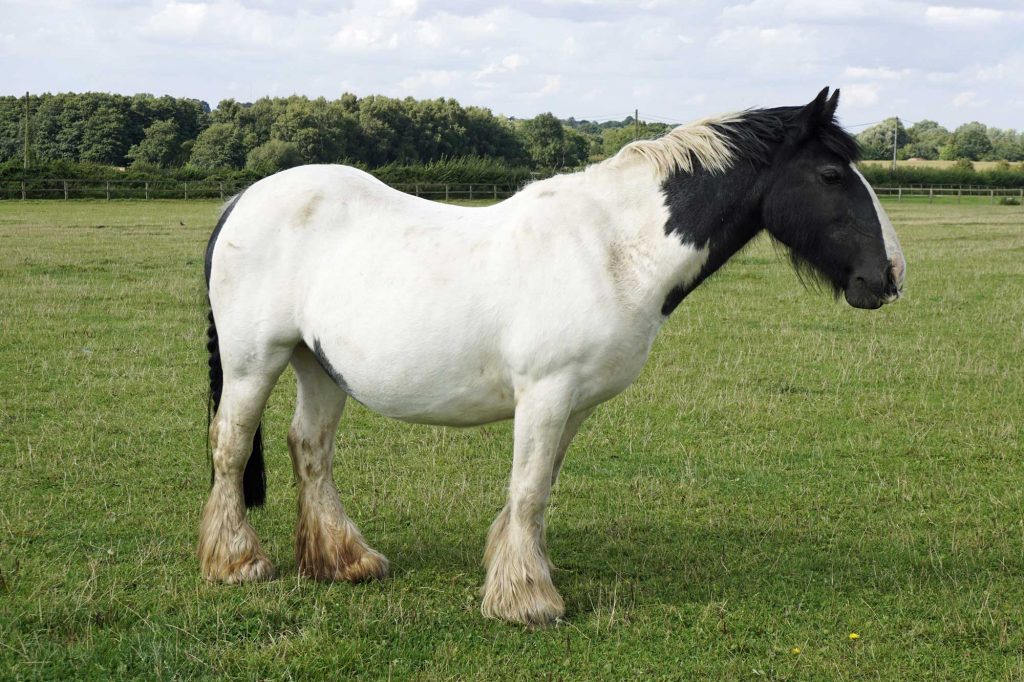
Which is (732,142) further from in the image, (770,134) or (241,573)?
(241,573)

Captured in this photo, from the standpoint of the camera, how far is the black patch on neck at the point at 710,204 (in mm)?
4480

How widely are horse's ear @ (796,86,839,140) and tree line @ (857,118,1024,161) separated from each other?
287ft

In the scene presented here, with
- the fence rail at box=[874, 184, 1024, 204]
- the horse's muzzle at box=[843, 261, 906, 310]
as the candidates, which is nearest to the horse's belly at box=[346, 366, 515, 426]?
the horse's muzzle at box=[843, 261, 906, 310]

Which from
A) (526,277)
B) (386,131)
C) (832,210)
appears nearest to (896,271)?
(832,210)

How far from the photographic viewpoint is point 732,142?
4520mm

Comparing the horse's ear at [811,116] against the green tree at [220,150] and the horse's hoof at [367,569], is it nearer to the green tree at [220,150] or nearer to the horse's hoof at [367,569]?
the horse's hoof at [367,569]

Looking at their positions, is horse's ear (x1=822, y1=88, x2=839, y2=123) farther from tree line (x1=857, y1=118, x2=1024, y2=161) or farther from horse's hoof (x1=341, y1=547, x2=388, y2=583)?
tree line (x1=857, y1=118, x2=1024, y2=161)

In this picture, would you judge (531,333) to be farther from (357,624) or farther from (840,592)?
(840,592)

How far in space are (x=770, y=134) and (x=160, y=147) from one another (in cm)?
6117

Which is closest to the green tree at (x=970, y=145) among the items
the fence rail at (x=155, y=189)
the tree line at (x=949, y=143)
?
the tree line at (x=949, y=143)

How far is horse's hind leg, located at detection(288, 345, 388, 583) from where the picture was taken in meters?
5.07

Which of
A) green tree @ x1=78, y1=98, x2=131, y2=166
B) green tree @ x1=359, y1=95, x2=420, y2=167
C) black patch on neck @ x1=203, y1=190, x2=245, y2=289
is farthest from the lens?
green tree @ x1=78, y1=98, x2=131, y2=166

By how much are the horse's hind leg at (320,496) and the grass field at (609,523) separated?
6.0 inches

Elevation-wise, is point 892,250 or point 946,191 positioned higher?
point 946,191
